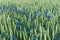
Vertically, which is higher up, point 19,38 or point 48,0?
point 48,0

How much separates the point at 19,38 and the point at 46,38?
1.03 feet

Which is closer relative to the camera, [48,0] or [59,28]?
[59,28]

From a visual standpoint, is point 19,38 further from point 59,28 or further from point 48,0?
point 48,0

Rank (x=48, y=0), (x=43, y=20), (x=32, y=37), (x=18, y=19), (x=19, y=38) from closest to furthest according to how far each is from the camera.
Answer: (x=32, y=37), (x=19, y=38), (x=43, y=20), (x=18, y=19), (x=48, y=0)

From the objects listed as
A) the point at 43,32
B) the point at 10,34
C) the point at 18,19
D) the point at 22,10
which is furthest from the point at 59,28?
the point at 22,10

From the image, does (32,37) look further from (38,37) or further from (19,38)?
(19,38)

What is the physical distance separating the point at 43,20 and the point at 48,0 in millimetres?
1574

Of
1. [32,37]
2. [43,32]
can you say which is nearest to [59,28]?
[43,32]

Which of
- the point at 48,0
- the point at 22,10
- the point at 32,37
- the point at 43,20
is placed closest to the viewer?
the point at 32,37

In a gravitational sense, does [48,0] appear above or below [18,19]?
above

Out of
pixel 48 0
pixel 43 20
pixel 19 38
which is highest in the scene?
pixel 48 0

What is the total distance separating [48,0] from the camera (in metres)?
3.92

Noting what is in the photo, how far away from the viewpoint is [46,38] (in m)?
1.94

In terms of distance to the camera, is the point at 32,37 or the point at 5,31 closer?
the point at 32,37
